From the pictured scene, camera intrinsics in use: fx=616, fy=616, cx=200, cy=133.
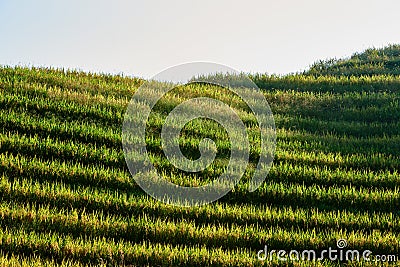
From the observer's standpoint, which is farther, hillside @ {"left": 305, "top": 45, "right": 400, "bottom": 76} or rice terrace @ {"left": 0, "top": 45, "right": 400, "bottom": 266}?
hillside @ {"left": 305, "top": 45, "right": 400, "bottom": 76}

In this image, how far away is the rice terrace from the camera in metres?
8.62

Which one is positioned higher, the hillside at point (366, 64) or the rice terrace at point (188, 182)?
the hillside at point (366, 64)

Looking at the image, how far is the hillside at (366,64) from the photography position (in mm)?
20719

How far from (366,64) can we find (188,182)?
12422 mm

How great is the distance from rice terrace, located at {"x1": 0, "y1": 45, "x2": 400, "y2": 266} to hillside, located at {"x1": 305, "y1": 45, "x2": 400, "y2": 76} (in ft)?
8.89

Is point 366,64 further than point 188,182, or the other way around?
point 366,64

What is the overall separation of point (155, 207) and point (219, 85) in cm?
840

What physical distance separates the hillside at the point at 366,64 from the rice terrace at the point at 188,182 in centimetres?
271

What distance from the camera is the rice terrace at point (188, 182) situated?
8.62 metres

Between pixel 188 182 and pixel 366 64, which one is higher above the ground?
pixel 366 64

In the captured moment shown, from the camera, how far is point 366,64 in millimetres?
21516

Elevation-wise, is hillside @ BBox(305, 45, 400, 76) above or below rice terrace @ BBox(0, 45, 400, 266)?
above

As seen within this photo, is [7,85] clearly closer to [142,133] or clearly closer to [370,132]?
[142,133]

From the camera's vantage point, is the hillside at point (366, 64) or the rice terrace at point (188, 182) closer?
the rice terrace at point (188, 182)
